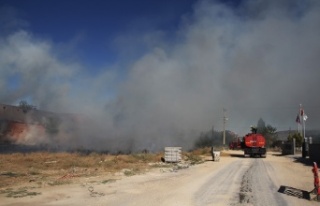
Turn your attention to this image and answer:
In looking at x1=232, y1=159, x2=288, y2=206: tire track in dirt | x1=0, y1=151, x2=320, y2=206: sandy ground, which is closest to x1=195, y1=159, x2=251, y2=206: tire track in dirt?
x1=0, y1=151, x2=320, y2=206: sandy ground

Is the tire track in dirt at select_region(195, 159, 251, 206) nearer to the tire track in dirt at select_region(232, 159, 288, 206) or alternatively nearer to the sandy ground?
the sandy ground

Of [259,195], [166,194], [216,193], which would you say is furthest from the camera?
[216,193]

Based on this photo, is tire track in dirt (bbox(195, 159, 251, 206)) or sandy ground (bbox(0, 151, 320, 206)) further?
tire track in dirt (bbox(195, 159, 251, 206))

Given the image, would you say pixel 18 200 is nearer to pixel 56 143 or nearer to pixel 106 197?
pixel 106 197

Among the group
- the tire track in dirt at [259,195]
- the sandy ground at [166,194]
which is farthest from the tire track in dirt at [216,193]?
the tire track in dirt at [259,195]

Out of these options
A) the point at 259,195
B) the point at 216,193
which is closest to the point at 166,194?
the point at 216,193

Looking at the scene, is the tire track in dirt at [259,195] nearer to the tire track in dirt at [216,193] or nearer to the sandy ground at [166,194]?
the sandy ground at [166,194]

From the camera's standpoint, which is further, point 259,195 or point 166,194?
point 259,195

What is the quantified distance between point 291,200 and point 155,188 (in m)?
5.42

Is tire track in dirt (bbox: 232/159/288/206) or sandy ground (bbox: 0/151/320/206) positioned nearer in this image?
sandy ground (bbox: 0/151/320/206)

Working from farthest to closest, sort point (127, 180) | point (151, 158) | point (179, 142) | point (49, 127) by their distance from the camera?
1. point (49, 127)
2. point (179, 142)
3. point (151, 158)
4. point (127, 180)

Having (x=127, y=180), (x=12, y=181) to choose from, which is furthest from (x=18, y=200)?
(x=127, y=180)

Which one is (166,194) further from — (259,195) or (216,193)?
(259,195)

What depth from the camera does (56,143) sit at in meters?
61.1
